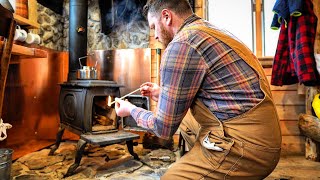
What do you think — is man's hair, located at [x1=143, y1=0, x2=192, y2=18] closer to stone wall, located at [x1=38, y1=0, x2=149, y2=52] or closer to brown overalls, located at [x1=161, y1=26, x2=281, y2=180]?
brown overalls, located at [x1=161, y1=26, x2=281, y2=180]

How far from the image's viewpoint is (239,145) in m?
0.96

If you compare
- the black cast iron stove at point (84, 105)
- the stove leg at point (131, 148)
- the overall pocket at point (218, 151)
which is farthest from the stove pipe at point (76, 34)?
the overall pocket at point (218, 151)

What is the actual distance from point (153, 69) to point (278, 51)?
1396 mm

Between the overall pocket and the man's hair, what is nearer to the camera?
the overall pocket

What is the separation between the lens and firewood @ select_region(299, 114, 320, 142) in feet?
7.18

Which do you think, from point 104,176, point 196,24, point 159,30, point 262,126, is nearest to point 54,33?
point 104,176

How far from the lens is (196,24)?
3.53 ft

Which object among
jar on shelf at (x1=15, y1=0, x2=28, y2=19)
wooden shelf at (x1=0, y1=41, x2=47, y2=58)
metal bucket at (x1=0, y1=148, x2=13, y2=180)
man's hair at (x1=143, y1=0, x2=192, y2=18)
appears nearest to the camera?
man's hair at (x1=143, y1=0, x2=192, y2=18)

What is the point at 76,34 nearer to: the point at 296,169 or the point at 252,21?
the point at 252,21

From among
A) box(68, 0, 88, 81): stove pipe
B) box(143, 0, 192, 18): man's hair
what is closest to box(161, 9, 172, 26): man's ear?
box(143, 0, 192, 18): man's hair

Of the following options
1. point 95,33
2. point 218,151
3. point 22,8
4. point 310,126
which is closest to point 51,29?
point 95,33

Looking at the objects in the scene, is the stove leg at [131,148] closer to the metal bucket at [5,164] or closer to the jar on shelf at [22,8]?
the metal bucket at [5,164]

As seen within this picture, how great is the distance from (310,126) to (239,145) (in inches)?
64.8

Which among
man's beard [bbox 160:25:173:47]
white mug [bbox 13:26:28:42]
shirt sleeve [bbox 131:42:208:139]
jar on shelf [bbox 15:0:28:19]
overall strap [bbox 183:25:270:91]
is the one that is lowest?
shirt sleeve [bbox 131:42:208:139]
